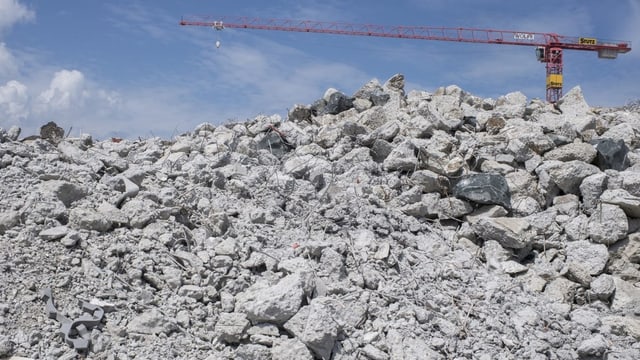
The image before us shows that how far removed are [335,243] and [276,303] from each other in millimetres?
1428

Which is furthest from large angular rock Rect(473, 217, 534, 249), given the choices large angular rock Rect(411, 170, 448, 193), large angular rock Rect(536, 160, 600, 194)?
large angular rock Rect(536, 160, 600, 194)

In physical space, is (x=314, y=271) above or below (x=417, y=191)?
below

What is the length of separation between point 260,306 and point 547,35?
4237cm

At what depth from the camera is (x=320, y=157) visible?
30.1 feet

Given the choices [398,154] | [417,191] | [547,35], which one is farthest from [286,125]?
[547,35]

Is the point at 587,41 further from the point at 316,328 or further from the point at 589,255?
the point at 316,328

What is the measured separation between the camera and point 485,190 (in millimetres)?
7754

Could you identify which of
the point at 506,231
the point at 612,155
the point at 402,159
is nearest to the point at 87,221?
A: the point at 402,159

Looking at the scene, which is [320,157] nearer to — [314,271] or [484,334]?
[314,271]

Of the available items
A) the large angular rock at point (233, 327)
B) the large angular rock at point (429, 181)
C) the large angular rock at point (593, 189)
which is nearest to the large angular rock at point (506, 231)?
the large angular rock at point (429, 181)

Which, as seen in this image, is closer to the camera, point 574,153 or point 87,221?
point 87,221

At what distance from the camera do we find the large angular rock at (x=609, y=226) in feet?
23.8

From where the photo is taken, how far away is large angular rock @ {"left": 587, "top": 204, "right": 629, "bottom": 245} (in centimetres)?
725

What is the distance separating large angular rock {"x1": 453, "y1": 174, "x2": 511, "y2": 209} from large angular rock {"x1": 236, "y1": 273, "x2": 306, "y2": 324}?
11.6 feet
